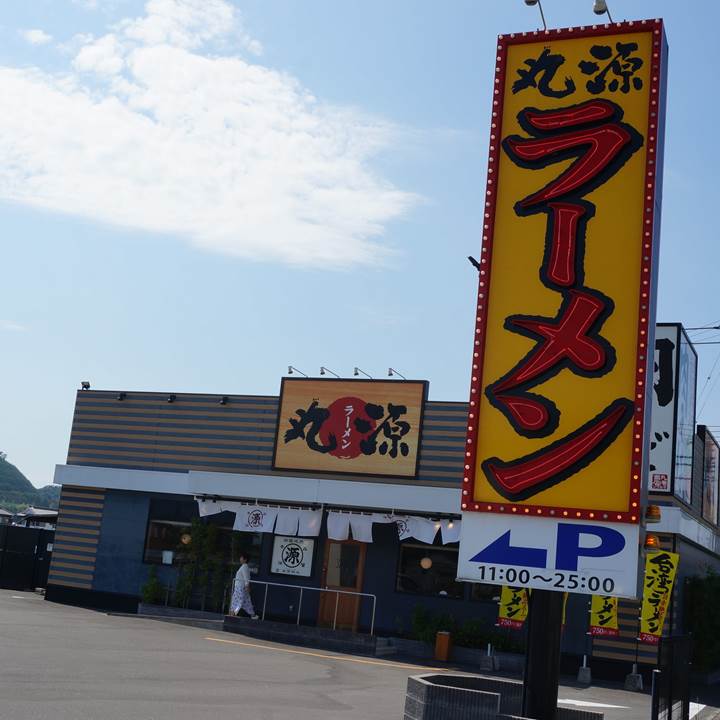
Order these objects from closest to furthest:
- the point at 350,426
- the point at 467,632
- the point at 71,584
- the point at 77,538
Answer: the point at 467,632
the point at 350,426
the point at 71,584
the point at 77,538

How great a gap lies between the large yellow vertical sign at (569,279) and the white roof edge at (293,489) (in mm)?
12220

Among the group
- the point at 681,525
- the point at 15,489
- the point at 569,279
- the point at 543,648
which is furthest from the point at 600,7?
the point at 15,489

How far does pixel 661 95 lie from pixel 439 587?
15.5 meters

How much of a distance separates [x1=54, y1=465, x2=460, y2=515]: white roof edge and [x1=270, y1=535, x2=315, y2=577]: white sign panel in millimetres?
1364

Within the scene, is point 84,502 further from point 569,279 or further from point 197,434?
point 569,279

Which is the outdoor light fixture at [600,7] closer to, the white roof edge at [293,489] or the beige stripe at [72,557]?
the white roof edge at [293,489]

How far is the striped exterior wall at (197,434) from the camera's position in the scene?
78.8ft

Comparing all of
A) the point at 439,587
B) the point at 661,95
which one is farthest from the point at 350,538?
the point at 661,95

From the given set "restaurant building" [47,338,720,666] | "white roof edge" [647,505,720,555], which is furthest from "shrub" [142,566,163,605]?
"white roof edge" [647,505,720,555]

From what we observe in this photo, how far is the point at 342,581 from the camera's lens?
2461 cm

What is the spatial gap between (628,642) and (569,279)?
44.1ft

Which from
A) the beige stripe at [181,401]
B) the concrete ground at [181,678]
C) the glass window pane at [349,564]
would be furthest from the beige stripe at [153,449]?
the concrete ground at [181,678]

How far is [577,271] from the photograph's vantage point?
10297mm

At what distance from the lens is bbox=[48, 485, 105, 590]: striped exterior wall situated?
2754 centimetres
